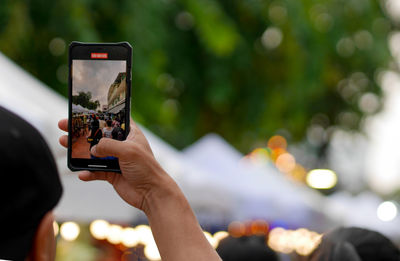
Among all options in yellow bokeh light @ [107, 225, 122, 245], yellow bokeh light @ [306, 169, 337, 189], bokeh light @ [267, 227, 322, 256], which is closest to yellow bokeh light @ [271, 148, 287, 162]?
yellow bokeh light @ [306, 169, 337, 189]

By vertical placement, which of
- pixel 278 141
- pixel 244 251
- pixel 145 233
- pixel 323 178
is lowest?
pixel 278 141

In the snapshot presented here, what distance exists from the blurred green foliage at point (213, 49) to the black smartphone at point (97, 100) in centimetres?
389

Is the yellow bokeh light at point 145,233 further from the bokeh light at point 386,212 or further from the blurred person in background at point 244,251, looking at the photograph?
the bokeh light at point 386,212

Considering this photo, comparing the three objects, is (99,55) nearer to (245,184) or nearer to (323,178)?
(245,184)

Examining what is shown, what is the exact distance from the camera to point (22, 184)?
3.58ft

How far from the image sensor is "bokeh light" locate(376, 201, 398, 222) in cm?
1378

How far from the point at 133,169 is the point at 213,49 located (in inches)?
226

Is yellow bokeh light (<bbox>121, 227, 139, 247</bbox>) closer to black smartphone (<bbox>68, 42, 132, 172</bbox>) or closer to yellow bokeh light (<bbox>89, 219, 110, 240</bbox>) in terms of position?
yellow bokeh light (<bbox>89, 219, 110, 240</bbox>)

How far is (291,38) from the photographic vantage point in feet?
27.3

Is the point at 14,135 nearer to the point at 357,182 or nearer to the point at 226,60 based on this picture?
the point at 226,60

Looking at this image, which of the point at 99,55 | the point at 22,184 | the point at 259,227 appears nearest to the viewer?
the point at 22,184

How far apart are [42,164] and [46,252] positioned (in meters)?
0.18

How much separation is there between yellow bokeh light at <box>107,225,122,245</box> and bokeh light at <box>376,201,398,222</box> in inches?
290

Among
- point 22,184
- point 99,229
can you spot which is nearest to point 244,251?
point 22,184
